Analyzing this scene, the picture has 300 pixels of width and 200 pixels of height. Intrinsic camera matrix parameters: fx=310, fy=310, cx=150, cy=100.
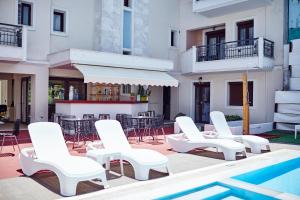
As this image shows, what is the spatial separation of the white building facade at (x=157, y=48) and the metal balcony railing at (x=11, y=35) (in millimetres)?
107

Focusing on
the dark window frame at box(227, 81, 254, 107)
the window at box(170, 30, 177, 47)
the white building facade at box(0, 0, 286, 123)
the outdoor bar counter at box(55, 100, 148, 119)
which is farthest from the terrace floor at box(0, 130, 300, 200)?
the window at box(170, 30, 177, 47)

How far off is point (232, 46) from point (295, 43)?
4902 mm

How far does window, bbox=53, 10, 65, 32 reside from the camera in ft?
73.1

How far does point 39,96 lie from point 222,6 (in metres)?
15.2

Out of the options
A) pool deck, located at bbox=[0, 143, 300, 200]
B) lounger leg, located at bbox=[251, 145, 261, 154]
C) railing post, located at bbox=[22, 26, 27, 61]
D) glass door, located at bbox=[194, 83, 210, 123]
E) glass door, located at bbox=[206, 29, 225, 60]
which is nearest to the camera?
pool deck, located at bbox=[0, 143, 300, 200]

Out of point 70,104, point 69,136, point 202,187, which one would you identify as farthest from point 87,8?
point 202,187

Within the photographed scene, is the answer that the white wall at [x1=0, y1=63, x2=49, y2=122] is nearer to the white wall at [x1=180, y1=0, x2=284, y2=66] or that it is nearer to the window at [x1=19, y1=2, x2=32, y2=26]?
the window at [x1=19, y1=2, x2=32, y2=26]

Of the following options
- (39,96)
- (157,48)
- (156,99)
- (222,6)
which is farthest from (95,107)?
(222,6)

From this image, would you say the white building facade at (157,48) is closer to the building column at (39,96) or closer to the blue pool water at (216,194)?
the building column at (39,96)

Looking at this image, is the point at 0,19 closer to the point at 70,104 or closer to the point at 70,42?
the point at 70,42

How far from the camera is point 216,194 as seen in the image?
7.24 metres

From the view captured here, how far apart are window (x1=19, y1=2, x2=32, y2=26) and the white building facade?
0.21ft

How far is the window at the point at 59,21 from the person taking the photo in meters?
22.3

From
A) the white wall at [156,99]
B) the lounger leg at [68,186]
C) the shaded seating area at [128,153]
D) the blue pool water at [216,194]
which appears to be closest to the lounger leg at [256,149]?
the shaded seating area at [128,153]
